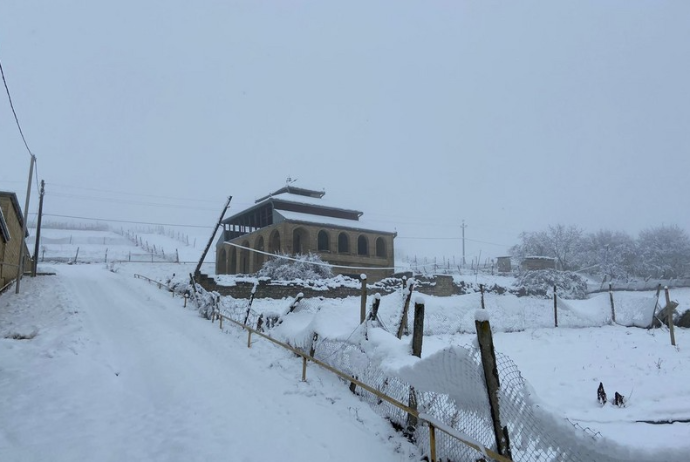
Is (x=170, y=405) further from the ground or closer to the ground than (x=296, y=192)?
closer to the ground

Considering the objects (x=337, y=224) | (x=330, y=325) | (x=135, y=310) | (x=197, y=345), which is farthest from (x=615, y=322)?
(x=337, y=224)

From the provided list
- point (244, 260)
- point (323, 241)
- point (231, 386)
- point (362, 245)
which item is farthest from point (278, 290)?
point (244, 260)

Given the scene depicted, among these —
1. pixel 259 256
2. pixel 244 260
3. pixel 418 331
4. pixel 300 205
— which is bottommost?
pixel 418 331

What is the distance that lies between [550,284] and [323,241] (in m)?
18.2

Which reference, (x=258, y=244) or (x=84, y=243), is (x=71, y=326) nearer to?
(x=258, y=244)

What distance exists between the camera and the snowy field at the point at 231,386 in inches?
187

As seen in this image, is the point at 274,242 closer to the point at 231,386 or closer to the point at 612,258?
the point at 231,386

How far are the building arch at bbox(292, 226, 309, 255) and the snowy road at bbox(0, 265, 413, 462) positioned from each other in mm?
24276

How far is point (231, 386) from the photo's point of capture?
7070mm

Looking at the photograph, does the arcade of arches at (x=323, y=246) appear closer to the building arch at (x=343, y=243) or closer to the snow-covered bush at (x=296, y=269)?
the building arch at (x=343, y=243)

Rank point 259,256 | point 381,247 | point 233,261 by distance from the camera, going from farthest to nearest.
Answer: point 233,261 → point 381,247 → point 259,256

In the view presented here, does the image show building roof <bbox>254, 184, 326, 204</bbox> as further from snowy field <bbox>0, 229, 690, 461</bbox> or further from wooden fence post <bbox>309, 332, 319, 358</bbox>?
wooden fence post <bbox>309, 332, 319, 358</bbox>

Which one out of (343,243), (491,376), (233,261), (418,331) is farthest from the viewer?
(233,261)

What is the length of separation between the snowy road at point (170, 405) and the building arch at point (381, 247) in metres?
30.1
